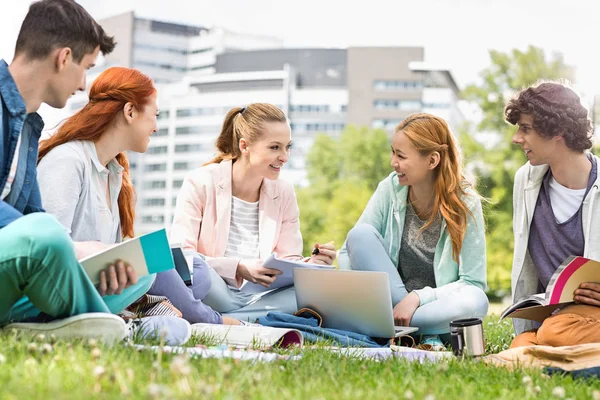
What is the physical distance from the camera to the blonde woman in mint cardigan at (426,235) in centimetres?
433

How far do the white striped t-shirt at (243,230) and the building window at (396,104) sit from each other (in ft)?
243

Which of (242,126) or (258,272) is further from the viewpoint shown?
(242,126)

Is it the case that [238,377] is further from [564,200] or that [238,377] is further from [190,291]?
[564,200]

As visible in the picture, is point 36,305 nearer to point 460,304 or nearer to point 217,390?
point 217,390

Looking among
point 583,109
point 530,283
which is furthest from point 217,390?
point 583,109

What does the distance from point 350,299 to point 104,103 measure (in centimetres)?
162

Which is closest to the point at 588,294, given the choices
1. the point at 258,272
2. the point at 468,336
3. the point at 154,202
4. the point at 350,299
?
the point at 468,336

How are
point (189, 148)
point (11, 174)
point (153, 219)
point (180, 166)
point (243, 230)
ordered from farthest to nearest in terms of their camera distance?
1. point (153, 219)
2. point (180, 166)
3. point (189, 148)
4. point (243, 230)
5. point (11, 174)

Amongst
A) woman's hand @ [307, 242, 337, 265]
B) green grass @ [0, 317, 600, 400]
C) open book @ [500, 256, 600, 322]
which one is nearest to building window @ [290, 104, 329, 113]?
woman's hand @ [307, 242, 337, 265]

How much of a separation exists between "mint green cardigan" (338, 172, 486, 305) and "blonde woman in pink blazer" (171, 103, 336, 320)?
0.48 m

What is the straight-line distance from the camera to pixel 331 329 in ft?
13.3

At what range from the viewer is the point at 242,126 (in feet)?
16.5

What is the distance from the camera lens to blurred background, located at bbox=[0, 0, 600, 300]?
49.2 metres

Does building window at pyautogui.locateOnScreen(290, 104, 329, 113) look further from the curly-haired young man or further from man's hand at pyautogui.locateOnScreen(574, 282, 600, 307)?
man's hand at pyautogui.locateOnScreen(574, 282, 600, 307)
